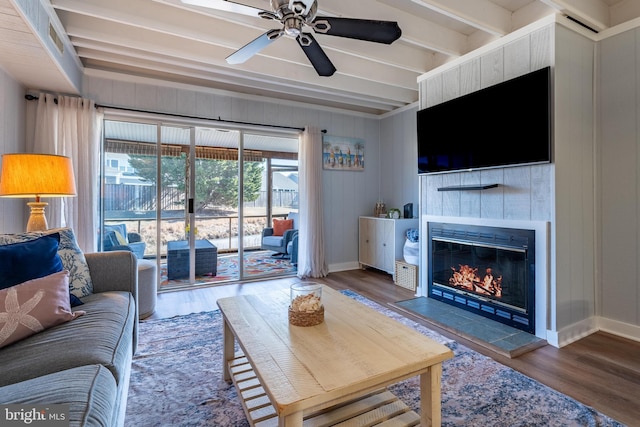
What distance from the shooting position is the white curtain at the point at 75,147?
3.06m

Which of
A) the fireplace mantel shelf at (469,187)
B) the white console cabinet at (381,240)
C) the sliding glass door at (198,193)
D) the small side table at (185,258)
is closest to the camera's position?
the fireplace mantel shelf at (469,187)

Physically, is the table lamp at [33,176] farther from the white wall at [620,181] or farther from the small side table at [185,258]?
the white wall at [620,181]

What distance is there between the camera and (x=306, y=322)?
4.98 feet

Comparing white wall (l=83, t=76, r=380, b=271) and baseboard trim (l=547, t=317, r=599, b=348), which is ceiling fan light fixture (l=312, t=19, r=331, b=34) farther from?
baseboard trim (l=547, t=317, r=599, b=348)

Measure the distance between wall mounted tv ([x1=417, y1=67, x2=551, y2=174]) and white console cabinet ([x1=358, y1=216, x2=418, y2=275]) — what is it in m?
1.05

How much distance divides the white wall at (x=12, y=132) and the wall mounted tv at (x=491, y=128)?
3849mm

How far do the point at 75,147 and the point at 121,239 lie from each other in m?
1.07

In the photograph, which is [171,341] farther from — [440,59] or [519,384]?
[440,59]

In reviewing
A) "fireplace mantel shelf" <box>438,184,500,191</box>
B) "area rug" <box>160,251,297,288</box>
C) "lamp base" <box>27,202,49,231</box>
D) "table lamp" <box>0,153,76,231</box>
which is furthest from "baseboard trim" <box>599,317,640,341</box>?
"lamp base" <box>27,202,49,231</box>

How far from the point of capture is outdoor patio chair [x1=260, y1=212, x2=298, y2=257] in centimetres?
472

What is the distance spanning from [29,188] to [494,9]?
12.5 ft

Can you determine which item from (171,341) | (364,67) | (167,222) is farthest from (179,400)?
(364,67)

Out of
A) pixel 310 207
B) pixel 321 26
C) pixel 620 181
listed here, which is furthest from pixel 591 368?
pixel 310 207

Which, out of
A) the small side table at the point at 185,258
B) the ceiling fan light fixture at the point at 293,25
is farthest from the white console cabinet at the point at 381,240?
the ceiling fan light fixture at the point at 293,25
